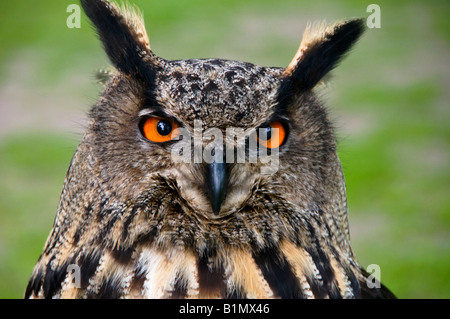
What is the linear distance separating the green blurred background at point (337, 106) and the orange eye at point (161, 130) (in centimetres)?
149

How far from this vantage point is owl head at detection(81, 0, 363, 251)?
5.13 ft

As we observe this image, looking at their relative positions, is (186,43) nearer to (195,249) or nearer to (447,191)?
(447,191)

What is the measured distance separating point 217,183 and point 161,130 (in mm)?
234

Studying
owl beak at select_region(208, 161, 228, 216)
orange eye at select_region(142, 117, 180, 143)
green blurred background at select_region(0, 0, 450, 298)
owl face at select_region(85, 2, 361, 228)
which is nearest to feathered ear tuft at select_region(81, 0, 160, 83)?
owl face at select_region(85, 2, 361, 228)

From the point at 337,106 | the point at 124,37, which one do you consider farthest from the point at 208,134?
the point at 337,106

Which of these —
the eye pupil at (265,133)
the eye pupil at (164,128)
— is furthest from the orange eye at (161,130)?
the eye pupil at (265,133)

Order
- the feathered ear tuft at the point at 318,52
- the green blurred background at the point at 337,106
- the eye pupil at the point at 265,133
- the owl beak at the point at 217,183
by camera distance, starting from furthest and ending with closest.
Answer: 1. the green blurred background at the point at 337,106
2. the feathered ear tuft at the point at 318,52
3. the eye pupil at the point at 265,133
4. the owl beak at the point at 217,183

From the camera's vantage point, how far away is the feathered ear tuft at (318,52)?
176cm

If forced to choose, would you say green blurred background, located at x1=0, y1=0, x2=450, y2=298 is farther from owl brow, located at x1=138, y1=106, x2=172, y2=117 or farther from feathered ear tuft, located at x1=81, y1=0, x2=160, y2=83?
owl brow, located at x1=138, y1=106, x2=172, y2=117

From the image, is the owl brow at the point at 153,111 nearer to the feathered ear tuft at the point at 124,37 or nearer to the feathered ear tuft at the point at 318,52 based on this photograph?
the feathered ear tuft at the point at 124,37

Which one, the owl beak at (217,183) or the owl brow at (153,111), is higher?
the owl brow at (153,111)

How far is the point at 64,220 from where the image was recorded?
175 centimetres

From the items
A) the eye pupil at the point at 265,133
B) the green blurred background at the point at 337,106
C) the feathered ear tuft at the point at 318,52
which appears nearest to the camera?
the eye pupil at the point at 265,133
